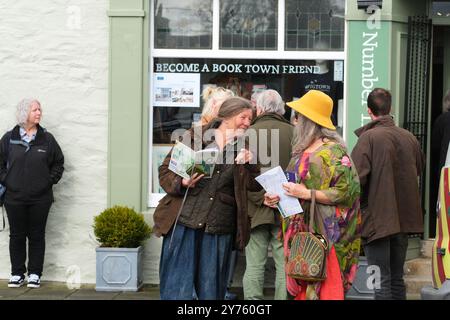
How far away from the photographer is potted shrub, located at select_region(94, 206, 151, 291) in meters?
8.10

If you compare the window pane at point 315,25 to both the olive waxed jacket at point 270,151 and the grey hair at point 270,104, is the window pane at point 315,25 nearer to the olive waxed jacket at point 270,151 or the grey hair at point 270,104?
the grey hair at point 270,104

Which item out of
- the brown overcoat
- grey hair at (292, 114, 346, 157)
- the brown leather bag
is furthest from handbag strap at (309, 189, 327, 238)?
the brown overcoat

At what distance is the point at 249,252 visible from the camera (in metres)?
6.91

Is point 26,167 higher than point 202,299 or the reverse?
higher

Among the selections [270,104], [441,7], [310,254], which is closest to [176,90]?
[270,104]

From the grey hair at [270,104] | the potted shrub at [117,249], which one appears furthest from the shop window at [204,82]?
the grey hair at [270,104]

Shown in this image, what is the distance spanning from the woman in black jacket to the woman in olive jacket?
3006mm

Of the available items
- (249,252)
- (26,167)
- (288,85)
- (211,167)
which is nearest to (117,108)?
(26,167)

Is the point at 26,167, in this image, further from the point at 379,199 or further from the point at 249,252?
the point at 379,199

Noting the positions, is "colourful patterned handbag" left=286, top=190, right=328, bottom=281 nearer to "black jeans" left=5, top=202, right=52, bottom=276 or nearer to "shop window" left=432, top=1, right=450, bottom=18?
"black jeans" left=5, top=202, right=52, bottom=276

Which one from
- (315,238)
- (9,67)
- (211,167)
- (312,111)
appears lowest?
(315,238)

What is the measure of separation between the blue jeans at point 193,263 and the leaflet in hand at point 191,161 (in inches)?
15.5

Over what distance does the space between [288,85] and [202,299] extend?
3760mm

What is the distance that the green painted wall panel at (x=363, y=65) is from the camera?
8383 millimetres
